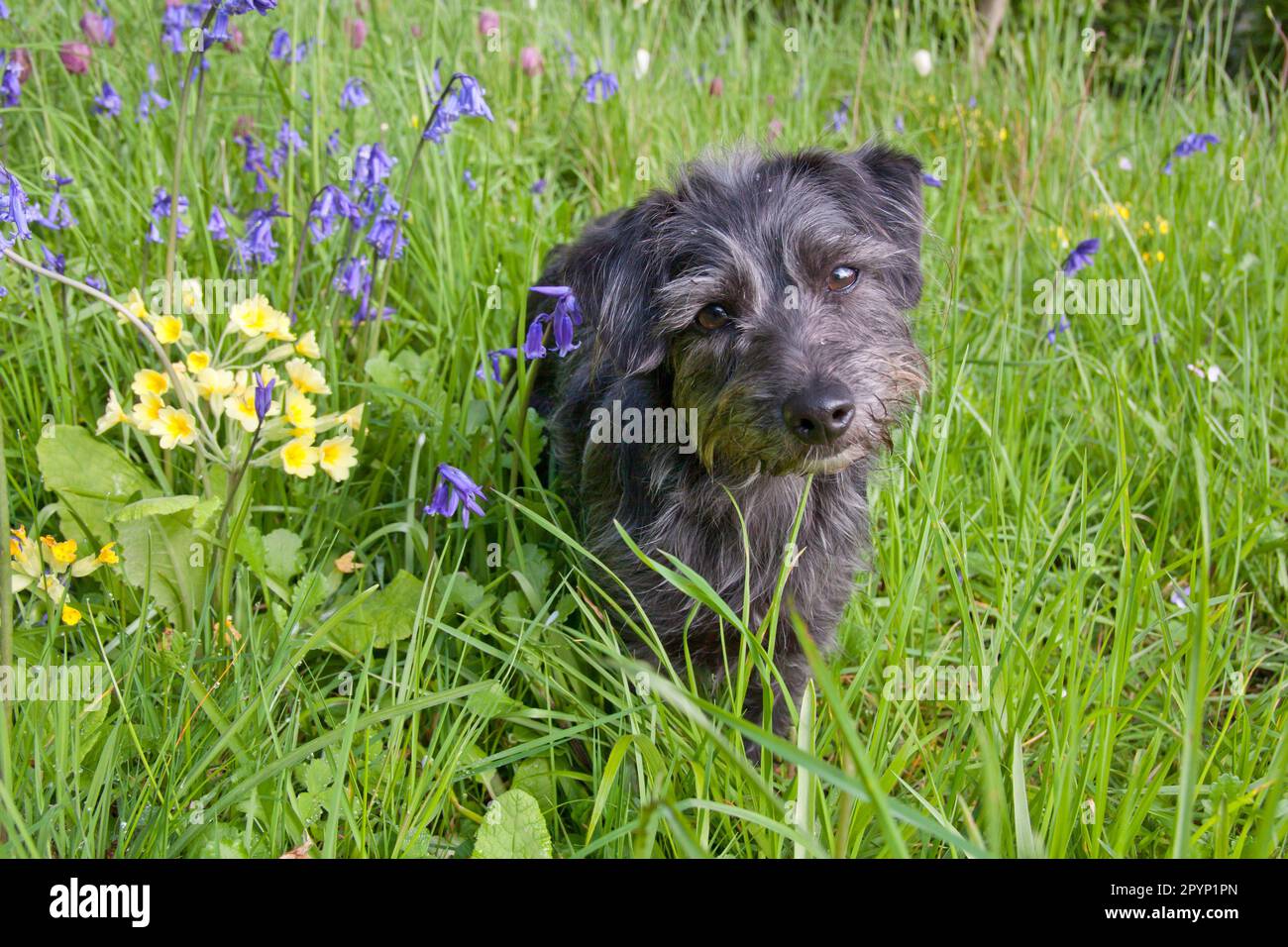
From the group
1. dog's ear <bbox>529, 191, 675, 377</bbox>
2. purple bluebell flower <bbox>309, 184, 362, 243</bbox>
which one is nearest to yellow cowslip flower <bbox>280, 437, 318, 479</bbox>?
dog's ear <bbox>529, 191, 675, 377</bbox>

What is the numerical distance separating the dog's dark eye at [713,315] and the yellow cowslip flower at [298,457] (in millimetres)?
1054

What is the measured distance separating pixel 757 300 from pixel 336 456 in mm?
1153

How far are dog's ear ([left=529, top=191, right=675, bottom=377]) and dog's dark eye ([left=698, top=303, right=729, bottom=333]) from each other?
126 mm

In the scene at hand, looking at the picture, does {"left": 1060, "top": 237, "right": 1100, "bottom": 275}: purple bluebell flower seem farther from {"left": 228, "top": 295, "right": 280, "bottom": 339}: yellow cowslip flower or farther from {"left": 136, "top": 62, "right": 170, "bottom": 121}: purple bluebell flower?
{"left": 136, "top": 62, "right": 170, "bottom": 121}: purple bluebell flower

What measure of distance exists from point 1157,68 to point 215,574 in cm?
565

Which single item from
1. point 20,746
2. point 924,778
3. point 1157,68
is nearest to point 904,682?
point 924,778

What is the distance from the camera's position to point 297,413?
2367 millimetres

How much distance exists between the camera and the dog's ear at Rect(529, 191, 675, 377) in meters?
2.54

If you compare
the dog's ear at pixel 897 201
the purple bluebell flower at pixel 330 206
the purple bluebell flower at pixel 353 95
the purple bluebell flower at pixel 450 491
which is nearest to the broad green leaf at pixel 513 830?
the purple bluebell flower at pixel 450 491

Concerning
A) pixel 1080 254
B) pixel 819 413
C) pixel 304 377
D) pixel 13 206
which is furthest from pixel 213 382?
pixel 1080 254

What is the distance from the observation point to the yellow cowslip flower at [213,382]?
7.59ft

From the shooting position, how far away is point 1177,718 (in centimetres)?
238

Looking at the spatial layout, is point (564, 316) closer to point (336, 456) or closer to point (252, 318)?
point (336, 456)

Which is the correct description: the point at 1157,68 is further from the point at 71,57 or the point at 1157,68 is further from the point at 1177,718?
the point at 71,57
